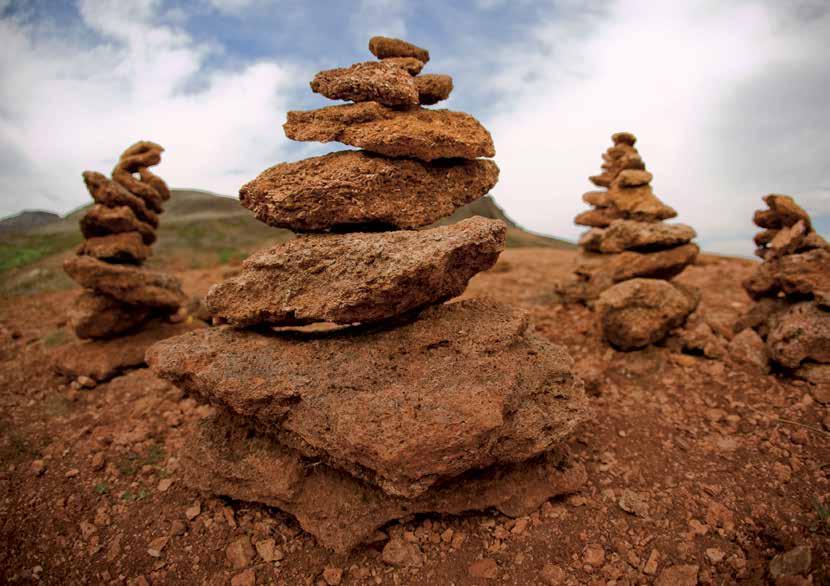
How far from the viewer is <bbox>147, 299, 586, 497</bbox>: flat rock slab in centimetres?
480

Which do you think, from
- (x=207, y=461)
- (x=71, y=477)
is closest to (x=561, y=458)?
(x=207, y=461)

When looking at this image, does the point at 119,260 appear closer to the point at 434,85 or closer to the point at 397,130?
the point at 397,130

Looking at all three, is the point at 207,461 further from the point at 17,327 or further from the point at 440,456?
the point at 17,327

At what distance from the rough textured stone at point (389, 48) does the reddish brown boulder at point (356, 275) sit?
3.06 metres

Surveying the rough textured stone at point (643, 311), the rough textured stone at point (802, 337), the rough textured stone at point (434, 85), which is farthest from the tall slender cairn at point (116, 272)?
the rough textured stone at point (802, 337)

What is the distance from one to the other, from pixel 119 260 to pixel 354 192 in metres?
7.38

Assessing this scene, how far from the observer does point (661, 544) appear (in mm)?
5203

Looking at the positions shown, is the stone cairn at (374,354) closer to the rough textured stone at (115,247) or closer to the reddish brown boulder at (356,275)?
the reddish brown boulder at (356,275)

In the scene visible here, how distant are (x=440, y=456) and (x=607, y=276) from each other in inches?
323

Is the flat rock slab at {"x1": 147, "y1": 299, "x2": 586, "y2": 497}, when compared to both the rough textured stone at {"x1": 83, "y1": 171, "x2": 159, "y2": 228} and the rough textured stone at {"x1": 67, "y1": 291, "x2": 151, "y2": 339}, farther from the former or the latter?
the rough textured stone at {"x1": 83, "y1": 171, "x2": 159, "y2": 228}

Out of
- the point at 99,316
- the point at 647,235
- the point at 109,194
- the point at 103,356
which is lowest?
the point at 103,356

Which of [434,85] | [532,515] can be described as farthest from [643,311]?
[434,85]

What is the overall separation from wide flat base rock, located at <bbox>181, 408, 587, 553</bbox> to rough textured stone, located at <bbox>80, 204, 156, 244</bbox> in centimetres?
637

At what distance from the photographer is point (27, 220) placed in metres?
32.2
